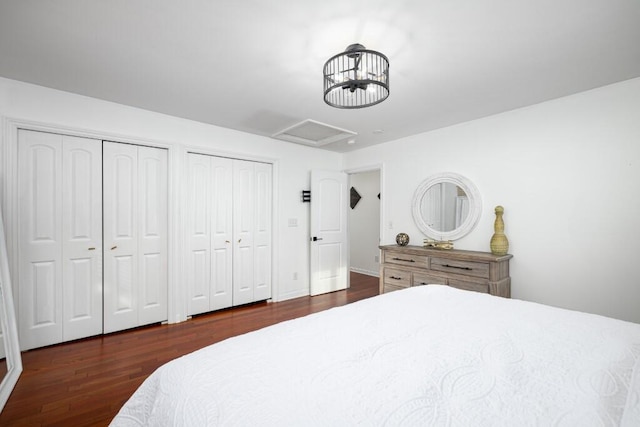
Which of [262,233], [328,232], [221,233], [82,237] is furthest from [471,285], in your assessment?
[82,237]

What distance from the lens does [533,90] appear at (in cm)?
253

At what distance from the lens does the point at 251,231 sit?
3932 millimetres

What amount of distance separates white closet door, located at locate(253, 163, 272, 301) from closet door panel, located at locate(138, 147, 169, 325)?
113 cm

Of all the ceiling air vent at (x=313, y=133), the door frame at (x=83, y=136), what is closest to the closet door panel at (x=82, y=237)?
the door frame at (x=83, y=136)

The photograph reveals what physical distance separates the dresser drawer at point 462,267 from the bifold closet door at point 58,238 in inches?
138

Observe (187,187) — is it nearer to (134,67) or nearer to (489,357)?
(134,67)

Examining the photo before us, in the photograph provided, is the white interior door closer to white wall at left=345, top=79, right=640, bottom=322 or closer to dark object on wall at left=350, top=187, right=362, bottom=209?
dark object on wall at left=350, top=187, right=362, bottom=209

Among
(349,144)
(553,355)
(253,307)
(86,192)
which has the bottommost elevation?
(253,307)

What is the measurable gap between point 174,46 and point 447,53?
1.83 meters

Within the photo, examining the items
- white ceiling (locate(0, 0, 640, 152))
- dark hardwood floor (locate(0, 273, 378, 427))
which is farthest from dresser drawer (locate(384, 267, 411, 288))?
white ceiling (locate(0, 0, 640, 152))

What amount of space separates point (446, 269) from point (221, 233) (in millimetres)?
2700

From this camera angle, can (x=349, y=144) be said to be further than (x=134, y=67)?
Yes

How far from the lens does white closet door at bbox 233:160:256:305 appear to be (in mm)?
3791

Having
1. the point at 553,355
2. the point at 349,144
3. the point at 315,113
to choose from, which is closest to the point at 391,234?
the point at 349,144
